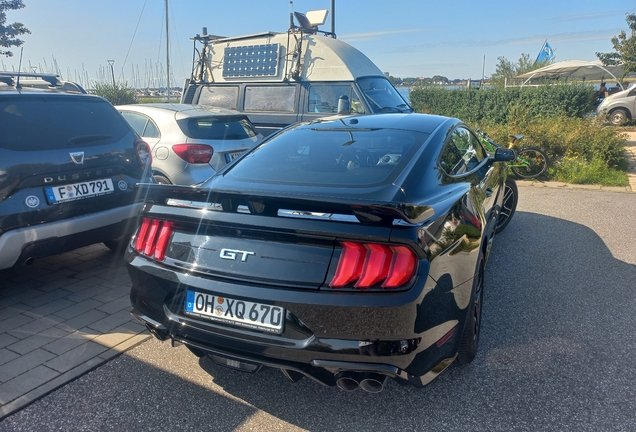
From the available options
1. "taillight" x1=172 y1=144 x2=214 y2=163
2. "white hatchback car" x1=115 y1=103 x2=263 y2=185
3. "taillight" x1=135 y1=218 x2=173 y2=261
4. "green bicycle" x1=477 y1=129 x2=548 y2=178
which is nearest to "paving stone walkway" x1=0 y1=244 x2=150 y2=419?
"taillight" x1=135 y1=218 x2=173 y2=261

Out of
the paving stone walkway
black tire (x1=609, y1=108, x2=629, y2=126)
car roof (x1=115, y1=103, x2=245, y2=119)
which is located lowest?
the paving stone walkway

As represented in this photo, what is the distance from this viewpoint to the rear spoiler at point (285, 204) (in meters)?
2.16

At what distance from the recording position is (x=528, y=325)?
351cm

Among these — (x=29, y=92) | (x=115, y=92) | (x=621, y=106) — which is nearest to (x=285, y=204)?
(x=29, y=92)

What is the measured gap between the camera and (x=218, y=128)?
20.1ft

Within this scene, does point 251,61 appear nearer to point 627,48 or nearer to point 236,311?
point 236,311

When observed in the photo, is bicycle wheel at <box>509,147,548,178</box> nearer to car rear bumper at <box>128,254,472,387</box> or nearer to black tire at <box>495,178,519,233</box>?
black tire at <box>495,178,519,233</box>

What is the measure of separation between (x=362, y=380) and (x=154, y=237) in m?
1.36

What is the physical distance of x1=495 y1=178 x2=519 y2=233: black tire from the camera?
5840 mm

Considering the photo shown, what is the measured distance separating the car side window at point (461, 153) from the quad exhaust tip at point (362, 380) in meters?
1.45

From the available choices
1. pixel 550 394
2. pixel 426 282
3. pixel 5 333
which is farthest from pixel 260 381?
pixel 5 333

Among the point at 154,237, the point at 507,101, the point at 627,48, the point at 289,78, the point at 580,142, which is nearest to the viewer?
the point at 154,237

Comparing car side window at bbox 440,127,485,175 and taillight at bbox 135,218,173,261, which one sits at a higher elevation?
car side window at bbox 440,127,485,175

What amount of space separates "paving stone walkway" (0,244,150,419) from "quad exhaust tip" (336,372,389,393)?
67.6 inches
